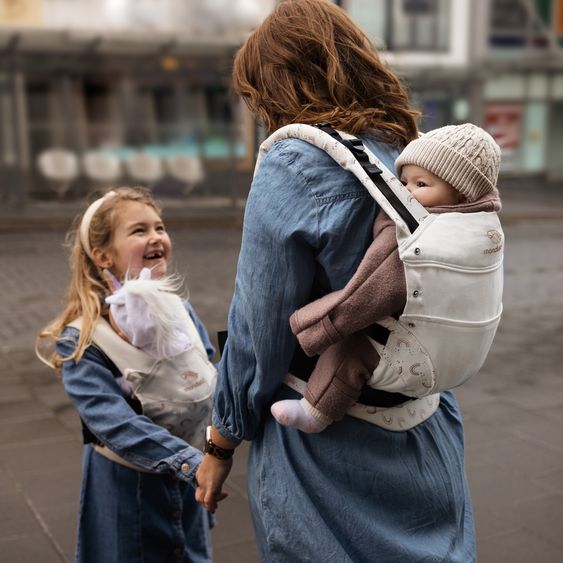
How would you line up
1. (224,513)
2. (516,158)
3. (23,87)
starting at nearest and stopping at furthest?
1. (224,513)
2. (23,87)
3. (516,158)

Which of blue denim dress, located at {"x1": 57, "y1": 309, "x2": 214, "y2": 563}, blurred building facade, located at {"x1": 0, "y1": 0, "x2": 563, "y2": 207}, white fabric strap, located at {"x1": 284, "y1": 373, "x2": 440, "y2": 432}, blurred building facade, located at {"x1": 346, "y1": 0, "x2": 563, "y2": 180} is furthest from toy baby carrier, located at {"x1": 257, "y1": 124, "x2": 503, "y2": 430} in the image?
blurred building facade, located at {"x1": 346, "y1": 0, "x2": 563, "y2": 180}

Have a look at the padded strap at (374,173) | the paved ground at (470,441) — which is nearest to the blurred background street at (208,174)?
the paved ground at (470,441)

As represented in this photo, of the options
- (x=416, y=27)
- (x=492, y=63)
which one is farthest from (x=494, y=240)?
(x=492, y=63)

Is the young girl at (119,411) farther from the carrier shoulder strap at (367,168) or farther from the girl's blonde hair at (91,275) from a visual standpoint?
the carrier shoulder strap at (367,168)

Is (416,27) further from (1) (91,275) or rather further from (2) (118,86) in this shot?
(1) (91,275)

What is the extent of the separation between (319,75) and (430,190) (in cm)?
38

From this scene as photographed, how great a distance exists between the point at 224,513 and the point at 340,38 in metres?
2.81

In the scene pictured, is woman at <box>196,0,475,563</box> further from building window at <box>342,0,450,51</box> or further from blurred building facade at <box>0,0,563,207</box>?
building window at <box>342,0,450,51</box>

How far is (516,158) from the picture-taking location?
1189 inches

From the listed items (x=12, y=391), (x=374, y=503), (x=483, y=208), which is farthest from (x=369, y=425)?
(x=12, y=391)

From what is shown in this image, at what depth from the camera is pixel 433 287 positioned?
160cm

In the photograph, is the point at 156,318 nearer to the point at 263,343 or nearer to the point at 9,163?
the point at 263,343

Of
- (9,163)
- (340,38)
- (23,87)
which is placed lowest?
(9,163)

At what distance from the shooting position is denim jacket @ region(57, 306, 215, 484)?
227cm
